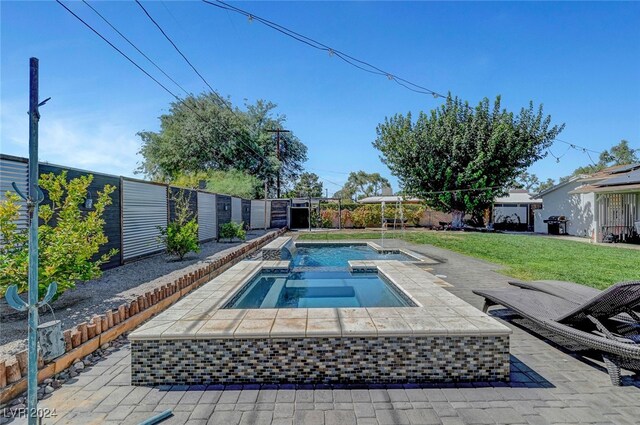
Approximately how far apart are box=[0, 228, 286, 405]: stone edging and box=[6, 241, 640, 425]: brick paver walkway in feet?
0.74

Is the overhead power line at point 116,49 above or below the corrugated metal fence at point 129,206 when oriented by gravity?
above

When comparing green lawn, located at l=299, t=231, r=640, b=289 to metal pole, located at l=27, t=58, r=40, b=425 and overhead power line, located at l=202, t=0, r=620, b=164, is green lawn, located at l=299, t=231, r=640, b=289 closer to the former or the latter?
overhead power line, located at l=202, t=0, r=620, b=164

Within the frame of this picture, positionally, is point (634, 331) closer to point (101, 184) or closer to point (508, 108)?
point (101, 184)

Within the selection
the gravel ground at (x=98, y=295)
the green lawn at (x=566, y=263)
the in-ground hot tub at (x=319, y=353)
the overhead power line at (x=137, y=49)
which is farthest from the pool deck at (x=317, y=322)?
the overhead power line at (x=137, y=49)

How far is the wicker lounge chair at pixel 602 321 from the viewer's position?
2.67 metres

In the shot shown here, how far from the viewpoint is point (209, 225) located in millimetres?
13250

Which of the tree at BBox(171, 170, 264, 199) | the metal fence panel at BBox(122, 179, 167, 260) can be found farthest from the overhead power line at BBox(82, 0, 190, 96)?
the tree at BBox(171, 170, 264, 199)

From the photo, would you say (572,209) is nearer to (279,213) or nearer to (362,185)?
(279,213)

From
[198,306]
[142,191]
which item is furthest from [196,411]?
[142,191]

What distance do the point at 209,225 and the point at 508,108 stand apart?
1811 centimetres

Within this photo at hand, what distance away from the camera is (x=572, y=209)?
18.3m

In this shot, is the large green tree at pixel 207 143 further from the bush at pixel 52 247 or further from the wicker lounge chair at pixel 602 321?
the wicker lounge chair at pixel 602 321

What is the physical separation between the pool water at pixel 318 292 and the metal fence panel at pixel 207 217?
661cm

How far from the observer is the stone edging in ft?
7.89
